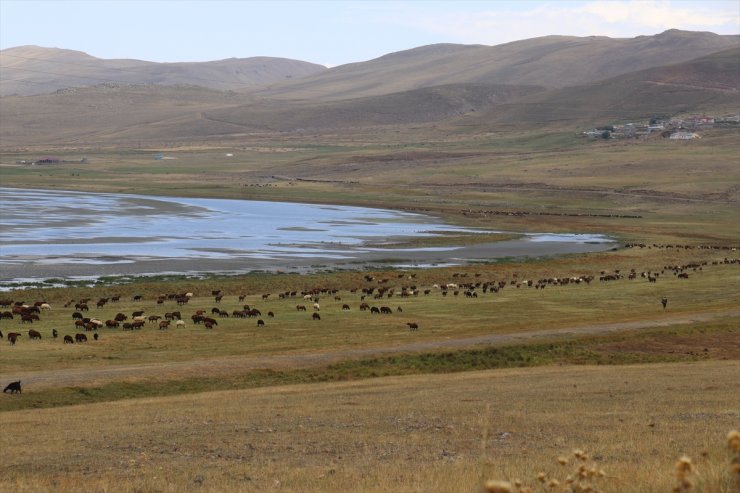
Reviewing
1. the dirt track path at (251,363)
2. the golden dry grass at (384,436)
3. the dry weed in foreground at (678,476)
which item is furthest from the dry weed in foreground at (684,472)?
the dirt track path at (251,363)

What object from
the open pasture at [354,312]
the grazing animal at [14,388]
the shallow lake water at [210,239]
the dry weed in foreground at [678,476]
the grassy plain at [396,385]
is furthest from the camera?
the shallow lake water at [210,239]

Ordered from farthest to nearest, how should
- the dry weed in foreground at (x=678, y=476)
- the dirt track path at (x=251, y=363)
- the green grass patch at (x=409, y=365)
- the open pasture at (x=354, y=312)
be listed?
the open pasture at (x=354, y=312) → the dirt track path at (x=251, y=363) → the green grass patch at (x=409, y=365) → the dry weed in foreground at (x=678, y=476)

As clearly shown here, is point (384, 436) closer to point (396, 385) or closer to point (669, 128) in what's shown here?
point (396, 385)

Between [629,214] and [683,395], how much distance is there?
7714cm

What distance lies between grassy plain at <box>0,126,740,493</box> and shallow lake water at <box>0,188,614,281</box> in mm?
5147

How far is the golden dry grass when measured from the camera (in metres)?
12.9

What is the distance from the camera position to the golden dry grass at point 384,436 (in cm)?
1291

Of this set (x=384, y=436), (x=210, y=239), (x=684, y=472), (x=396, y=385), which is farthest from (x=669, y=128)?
(x=684, y=472)

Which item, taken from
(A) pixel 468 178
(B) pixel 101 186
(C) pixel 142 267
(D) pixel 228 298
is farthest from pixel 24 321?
(A) pixel 468 178

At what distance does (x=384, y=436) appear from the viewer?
17406 millimetres

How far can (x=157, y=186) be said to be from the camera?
124062 millimetres

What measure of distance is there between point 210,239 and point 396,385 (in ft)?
153

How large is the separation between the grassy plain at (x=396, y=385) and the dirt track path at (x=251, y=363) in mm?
115

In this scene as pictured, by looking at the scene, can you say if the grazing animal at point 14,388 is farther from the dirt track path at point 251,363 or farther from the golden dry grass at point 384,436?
the golden dry grass at point 384,436
